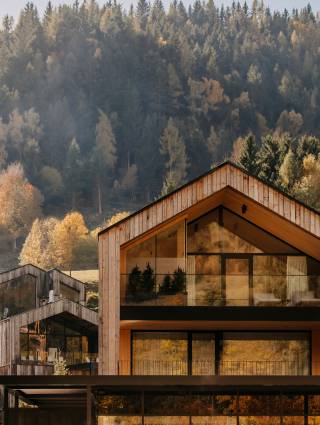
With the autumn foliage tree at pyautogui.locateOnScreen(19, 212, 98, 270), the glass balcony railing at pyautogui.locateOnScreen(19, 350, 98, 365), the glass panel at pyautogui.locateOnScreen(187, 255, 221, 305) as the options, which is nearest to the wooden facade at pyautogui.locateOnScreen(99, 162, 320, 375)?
the glass panel at pyautogui.locateOnScreen(187, 255, 221, 305)

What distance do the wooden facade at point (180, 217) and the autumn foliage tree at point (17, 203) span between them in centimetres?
14762

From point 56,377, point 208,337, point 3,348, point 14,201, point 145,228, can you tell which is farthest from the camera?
point 14,201

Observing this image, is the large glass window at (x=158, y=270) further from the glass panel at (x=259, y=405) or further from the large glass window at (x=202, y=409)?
the glass panel at (x=259, y=405)

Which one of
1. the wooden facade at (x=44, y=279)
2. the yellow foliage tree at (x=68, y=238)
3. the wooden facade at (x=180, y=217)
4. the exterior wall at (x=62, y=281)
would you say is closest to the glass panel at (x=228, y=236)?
the wooden facade at (x=180, y=217)

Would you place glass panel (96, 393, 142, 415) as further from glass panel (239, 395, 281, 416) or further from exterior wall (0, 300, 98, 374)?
exterior wall (0, 300, 98, 374)

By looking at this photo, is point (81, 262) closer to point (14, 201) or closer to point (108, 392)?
point (14, 201)

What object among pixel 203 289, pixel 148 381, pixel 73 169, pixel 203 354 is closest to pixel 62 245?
pixel 73 169

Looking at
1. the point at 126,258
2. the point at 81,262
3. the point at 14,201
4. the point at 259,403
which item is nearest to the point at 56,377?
the point at 259,403

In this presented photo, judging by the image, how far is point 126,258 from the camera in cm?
2780

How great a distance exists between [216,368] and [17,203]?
6047 inches

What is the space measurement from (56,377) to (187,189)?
709 cm

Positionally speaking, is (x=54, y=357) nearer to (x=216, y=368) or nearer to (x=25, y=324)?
(x=25, y=324)

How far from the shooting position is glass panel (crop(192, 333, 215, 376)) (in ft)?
92.9

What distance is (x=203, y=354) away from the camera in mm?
28500
